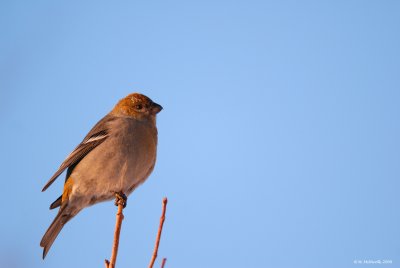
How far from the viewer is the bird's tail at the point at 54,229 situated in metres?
6.59

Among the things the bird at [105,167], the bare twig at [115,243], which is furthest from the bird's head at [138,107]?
the bare twig at [115,243]

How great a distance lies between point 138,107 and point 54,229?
2440 mm

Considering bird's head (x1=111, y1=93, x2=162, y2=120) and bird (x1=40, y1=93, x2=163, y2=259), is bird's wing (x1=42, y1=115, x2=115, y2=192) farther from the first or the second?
bird's head (x1=111, y1=93, x2=162, y2=120)

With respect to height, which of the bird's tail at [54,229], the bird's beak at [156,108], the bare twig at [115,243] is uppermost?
the bird's beak at [156,108]

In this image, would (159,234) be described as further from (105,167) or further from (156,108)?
(156,108)

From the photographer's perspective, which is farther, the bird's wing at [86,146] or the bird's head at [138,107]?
the bird's head at [138,107]

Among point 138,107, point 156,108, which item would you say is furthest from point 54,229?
point 156,108

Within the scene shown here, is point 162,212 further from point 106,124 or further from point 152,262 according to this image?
point 106,124

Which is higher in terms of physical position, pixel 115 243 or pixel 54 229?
pixel 54 229

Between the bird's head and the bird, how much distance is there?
1.36ft

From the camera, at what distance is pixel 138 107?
8039 mm

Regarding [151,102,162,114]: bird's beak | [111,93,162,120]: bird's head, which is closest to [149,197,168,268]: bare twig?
[111,93,162,120]: bird's head

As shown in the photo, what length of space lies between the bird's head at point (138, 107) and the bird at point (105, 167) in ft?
1.36

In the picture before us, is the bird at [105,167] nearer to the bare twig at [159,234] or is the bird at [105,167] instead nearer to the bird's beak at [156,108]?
the bird's beak at [156,108]
